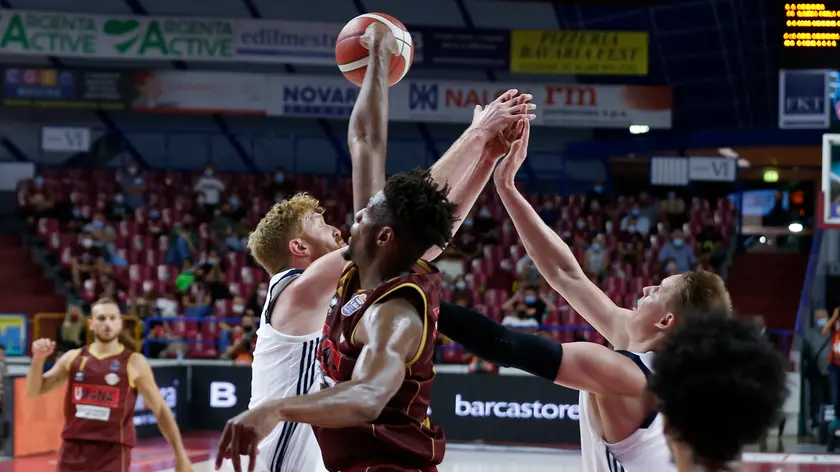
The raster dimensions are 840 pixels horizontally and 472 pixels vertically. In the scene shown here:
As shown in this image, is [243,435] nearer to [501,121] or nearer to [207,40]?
[501,121]

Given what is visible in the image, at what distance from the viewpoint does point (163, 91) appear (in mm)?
21953

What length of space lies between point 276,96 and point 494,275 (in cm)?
608

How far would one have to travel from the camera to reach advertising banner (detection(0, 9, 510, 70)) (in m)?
21.2

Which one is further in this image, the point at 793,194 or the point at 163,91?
the point at 793,194

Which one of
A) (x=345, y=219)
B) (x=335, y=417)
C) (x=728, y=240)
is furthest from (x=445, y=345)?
(x=335, y=417)

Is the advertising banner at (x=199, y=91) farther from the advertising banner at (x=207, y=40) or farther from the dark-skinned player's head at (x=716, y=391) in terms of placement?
the dark-skinned player's head at (x=716, y=391)

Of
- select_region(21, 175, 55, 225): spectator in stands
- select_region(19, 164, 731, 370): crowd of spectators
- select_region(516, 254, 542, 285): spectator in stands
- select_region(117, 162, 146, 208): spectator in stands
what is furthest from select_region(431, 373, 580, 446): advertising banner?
select_region(117, 162, 146, 208): spectator in stands

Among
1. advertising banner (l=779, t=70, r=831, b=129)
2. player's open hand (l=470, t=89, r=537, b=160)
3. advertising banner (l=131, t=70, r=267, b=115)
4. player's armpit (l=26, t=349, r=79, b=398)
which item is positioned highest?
advertising banner (l=131, t=70, r=267, b=115)

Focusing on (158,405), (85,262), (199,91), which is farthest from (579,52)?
(158,405)

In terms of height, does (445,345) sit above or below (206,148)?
below

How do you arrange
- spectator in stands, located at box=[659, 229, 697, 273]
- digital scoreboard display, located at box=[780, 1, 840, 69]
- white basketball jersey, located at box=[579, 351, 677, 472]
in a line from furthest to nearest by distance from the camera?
spectator in stands, located at box=[659, 229, 697, 273] < digital scoreboard display, located at box=[780, 1, 840, 69] < white basketball jersey, located at box=[579, 351, 677, 472]

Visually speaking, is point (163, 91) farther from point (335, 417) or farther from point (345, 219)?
point (335, 417)

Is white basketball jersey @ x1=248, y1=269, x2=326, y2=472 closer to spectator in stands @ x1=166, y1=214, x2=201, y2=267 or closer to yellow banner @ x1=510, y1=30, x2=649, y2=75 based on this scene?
spectator in stands @ x1=166, y1=214, x2=201, y2=267

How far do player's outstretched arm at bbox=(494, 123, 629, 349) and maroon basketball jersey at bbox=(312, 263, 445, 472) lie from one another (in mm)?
1263
